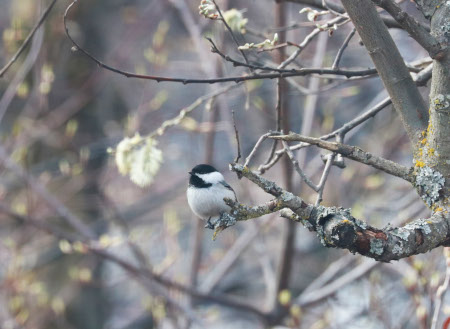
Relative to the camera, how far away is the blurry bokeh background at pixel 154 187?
4.49 metres

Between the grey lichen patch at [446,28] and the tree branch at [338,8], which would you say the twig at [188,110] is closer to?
the tree branch at [338,8]

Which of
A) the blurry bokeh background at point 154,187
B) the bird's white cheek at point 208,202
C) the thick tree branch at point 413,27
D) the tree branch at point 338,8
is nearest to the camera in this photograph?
the thick tree branch at point 413,27

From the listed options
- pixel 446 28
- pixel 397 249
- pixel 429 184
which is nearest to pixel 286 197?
pixel 397 249

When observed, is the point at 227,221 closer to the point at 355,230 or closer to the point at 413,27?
the point at 355,230

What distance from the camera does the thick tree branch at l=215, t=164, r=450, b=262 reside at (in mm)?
1534

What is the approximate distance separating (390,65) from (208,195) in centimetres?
111

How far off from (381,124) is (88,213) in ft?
11.3

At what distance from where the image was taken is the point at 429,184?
5.73 ft

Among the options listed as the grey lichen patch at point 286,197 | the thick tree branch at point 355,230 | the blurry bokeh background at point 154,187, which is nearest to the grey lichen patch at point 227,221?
the thick tree branch at point 355,230

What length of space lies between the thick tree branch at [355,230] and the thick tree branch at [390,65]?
0.34 m

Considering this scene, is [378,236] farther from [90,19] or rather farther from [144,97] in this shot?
[90,19]

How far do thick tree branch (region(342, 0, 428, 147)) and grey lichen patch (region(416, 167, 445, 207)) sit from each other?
12 cm

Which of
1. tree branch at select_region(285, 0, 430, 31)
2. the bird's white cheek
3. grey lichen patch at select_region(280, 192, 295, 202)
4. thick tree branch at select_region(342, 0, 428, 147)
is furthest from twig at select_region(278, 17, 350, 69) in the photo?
grey lichen patch at select_region(280, 192, 295, 202)

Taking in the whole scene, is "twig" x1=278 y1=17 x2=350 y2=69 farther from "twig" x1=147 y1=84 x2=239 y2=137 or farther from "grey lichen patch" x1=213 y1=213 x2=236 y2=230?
"grey lichen patch" x1=213 y1=213 x2=236 y2=230
